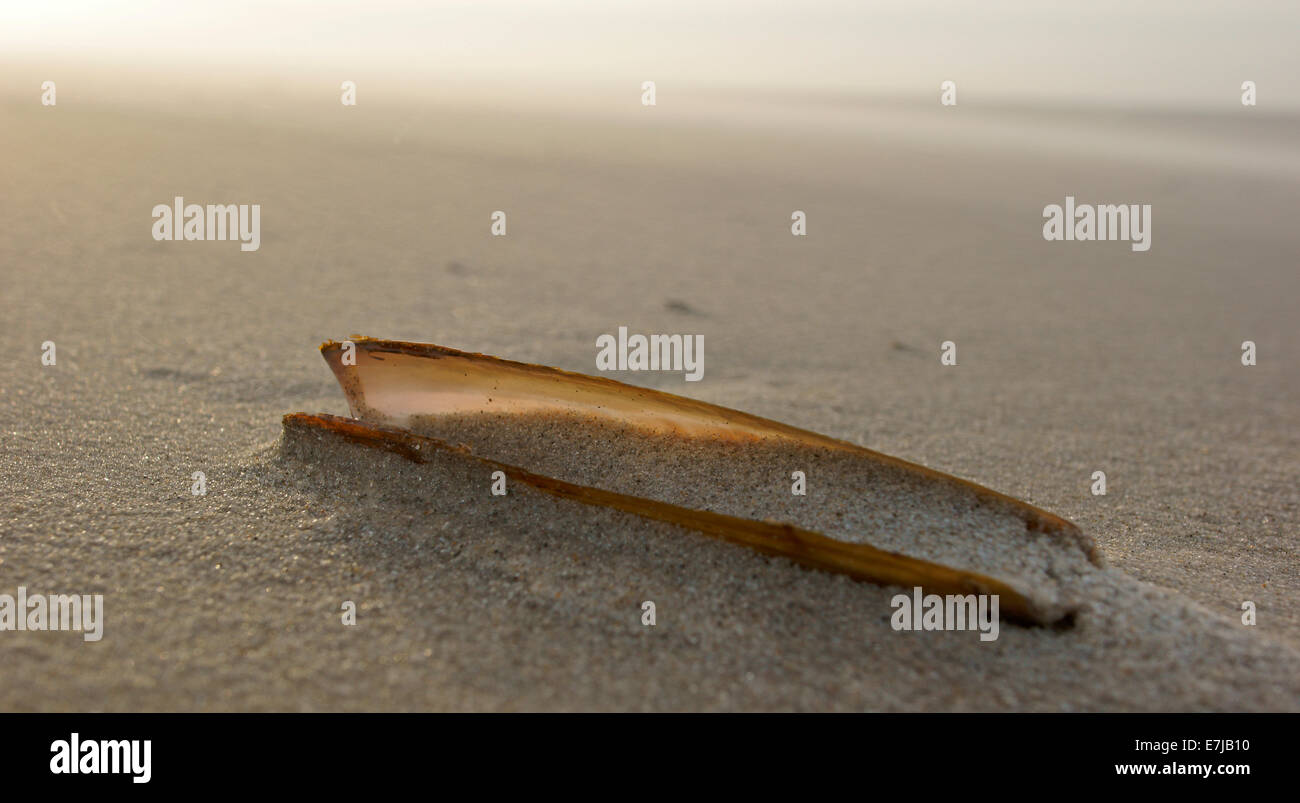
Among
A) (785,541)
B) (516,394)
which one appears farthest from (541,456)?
(785,541)

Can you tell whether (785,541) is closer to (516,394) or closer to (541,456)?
(541,456)

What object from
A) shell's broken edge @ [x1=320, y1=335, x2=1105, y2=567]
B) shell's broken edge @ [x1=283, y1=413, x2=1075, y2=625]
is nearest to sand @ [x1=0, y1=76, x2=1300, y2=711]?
shell's broken edge @ [x1=283, y1=413, x2=1075, y2=625]

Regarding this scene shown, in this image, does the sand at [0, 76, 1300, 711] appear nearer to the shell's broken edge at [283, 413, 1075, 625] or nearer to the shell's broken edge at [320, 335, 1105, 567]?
the shell's broken edge at [283, 413, 1075, 625]

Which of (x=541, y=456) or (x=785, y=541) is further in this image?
(x=541, y=456)

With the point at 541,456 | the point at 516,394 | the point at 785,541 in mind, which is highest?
the point at 516,394

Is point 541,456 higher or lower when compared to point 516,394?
lower

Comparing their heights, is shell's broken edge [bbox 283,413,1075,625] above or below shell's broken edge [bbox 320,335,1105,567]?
below

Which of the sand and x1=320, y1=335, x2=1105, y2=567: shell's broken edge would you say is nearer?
the sand
